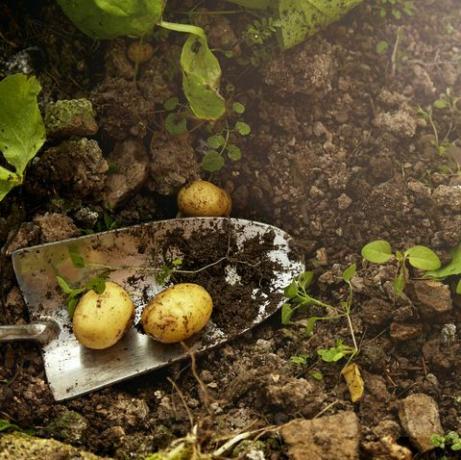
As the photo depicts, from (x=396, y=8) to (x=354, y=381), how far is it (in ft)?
4.35

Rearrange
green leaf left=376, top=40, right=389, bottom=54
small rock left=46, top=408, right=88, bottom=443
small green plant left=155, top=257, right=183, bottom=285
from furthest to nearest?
green leaf left=376, top=40, right=389, bottom=54 → small green plant left=155, top=257, right=183, bottom=285 → small rock left=46, top=408, right=88, bottom=443

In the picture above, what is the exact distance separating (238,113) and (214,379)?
33.7 inches

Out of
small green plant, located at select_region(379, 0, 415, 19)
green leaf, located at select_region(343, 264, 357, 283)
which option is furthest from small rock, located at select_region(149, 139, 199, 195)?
small green plant, located at select_region(379, 0, 415, 19)

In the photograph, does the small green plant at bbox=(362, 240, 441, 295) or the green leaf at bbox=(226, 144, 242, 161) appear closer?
the small green plant at bbox=(362, 240, 441, 295)

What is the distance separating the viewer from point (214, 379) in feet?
5.88

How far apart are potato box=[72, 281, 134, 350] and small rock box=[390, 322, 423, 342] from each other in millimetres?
746

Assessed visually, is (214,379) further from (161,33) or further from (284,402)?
(161,33)

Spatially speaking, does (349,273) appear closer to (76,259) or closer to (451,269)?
(451,269)

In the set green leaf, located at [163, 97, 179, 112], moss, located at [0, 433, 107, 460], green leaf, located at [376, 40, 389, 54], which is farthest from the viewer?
green leaf, located at [376, 40, 389, 54]

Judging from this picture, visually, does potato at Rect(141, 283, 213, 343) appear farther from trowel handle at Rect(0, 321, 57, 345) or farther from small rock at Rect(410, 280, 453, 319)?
small rock at Rect(410, 280, 453, 319)

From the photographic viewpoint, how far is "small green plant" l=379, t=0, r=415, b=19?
220 centimetres

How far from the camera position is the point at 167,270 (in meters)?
1.85

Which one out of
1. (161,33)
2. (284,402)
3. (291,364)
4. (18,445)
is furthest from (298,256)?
(18,445)

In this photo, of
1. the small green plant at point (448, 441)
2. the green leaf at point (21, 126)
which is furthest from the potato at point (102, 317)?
the small green plant at point (448, 441)
